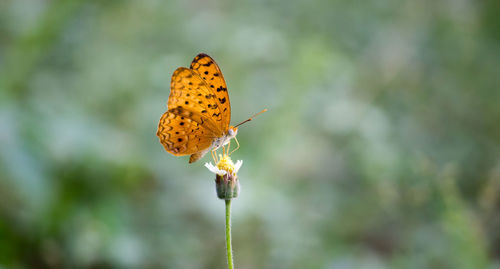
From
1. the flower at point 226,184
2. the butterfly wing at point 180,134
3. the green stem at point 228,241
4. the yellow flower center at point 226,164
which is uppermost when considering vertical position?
the butterfly wing at point 180,134

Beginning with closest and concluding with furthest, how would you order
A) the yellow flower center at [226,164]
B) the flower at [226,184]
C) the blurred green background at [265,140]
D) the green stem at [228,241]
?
the green stem at [228,241]
the flower at [226,184]
the yellow flower center at [226,164]
the blurred green background at [265,140]

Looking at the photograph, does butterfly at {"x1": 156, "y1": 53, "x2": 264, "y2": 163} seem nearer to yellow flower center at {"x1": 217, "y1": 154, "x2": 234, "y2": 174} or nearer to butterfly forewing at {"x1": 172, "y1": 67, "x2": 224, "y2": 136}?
butterfly forewing at {"x1": 172, "y1": 67, "x2": 224, "y2": 136}

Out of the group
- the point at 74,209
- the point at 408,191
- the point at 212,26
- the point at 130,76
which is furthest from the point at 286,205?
the point at 212,26

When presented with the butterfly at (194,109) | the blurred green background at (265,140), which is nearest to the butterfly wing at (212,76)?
the butterfly at (194,109)

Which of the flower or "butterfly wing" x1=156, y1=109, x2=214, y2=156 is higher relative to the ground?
"butterfly wing" x1=156, y1=109, x2=214, y2=156

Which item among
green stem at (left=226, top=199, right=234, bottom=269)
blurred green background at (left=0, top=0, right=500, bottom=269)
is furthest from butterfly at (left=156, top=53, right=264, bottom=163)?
blurred green background at (left=0, top=0, right=500, bottom=269)

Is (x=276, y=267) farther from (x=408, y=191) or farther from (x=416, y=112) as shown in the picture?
(x=416, y=112)

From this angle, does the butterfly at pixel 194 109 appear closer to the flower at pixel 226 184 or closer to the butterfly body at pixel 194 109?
the butterfly body at pixel 194 109
